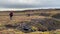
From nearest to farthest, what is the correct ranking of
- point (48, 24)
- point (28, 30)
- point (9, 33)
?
point (9, 33), point (28, 30), point (48, 24)

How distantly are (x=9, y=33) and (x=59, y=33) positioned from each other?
6.59 metres

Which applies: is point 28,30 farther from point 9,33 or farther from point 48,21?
point 48,21

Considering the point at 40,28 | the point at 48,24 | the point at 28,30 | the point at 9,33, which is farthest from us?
the point at 48,24

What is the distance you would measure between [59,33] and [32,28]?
6068 mm

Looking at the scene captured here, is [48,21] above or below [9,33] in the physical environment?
below

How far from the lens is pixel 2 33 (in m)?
24.5

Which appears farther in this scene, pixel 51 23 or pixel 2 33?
pixel 51 23

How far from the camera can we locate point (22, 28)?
30984 mm

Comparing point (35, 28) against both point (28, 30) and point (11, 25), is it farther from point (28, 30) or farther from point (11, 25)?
point (11, 25)

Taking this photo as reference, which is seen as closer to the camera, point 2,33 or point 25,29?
point 2,33

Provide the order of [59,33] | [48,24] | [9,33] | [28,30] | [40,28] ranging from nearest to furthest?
[9,33], [59,33], [28,30], [40,28], [48,24]

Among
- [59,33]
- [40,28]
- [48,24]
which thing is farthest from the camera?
[48,24]

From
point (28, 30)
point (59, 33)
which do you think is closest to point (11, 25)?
point (28, 30)

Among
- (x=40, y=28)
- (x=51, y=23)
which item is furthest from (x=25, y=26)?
(x=51, y=23)
